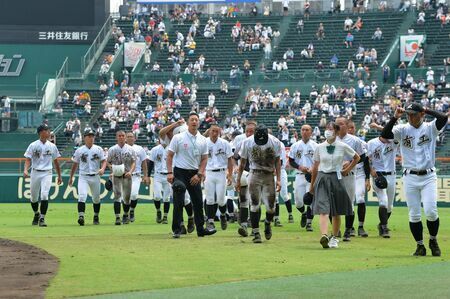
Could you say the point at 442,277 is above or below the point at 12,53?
below

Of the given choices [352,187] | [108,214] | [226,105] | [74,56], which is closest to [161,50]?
[74,56]

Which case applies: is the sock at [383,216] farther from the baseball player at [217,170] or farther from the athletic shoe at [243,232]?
the baseball player at [217,170]

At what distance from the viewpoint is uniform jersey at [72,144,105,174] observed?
24797mm

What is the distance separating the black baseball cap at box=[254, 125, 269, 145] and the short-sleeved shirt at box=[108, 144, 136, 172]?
6.23 metres

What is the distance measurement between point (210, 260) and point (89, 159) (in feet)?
31.1

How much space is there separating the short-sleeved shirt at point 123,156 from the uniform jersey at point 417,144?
375 inches

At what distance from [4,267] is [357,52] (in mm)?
43673

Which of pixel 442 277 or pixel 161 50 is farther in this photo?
pixel 161 50

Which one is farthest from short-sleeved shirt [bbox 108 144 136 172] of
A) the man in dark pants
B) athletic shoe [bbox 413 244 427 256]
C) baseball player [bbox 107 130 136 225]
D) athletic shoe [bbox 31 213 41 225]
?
athletic shoe [bbox 413 244 427 256]

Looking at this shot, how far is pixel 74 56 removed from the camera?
6088 centimetres

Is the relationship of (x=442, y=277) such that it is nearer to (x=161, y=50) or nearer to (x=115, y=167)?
(x=115, y=167)

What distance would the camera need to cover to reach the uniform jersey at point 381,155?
21406mm

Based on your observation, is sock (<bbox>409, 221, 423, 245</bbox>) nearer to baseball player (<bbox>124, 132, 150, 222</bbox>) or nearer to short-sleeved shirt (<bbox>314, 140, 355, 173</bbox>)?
short-sleeved shirt (<bbox>314, 140, 355, 173</bbox>)

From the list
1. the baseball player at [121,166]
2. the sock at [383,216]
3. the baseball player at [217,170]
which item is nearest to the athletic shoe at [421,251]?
the sock at [383,216]
